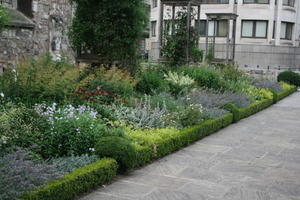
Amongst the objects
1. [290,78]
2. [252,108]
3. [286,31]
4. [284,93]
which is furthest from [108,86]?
[286,31]

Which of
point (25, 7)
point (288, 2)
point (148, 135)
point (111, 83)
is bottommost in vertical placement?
point (148, 135)

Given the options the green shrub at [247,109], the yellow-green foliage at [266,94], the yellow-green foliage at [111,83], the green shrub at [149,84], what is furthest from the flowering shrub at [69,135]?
the yellow-green foliage at [266,94]

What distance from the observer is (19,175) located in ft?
14.3

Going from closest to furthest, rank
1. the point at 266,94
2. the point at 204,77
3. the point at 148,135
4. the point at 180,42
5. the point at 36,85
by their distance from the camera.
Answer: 1. the point at 148,135
2. the point at 36,85
3. the point at 204,77
4. the point at 180,42
5. the point at 266,94

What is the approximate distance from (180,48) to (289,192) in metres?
10.00

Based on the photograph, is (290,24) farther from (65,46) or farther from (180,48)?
(65,46)

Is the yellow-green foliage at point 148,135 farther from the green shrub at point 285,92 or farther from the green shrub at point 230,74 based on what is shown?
the green shrub at point 285,92

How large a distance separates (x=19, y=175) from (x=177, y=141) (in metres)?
3.81

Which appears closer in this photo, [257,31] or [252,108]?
[252,108]

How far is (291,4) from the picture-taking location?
36.6m

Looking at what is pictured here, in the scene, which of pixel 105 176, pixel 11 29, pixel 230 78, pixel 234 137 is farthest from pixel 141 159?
pixel 230 78

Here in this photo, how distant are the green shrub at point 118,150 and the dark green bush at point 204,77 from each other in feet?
24.9

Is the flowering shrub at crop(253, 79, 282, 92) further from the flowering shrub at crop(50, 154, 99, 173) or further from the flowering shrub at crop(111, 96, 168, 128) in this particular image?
the flowering shrub at crop(50, 154, 99, 173)

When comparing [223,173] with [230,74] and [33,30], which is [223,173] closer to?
[33,30]
